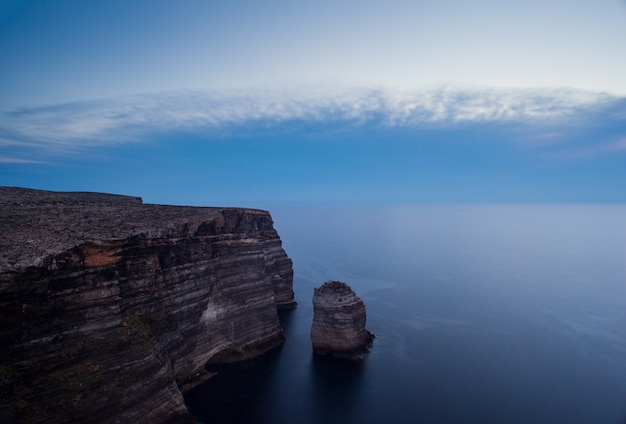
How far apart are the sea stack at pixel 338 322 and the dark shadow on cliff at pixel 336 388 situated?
103 cm

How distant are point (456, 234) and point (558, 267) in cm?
6281

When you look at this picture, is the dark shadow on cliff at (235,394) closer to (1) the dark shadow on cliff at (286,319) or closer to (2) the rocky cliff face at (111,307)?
(2) the rocky cliff face at (111,307)

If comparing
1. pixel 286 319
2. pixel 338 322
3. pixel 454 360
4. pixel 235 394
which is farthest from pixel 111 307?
pixel 454 360

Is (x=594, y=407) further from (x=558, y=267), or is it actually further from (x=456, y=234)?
(x=456, y=234)

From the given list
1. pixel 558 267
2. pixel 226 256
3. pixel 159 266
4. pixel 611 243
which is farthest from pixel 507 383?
pixel 611 243

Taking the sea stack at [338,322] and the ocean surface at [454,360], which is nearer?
the ocean surface at [454,360]

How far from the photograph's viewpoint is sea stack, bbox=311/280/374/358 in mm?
34469

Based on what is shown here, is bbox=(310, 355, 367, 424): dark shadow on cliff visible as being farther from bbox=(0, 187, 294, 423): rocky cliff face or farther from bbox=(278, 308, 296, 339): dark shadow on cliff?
bbox=(278, 308, 296, 339): dark shadow on cliff

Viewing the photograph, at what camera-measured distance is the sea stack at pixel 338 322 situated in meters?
34.5

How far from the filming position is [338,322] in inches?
1368

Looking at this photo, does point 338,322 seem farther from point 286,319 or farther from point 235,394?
point 286,319

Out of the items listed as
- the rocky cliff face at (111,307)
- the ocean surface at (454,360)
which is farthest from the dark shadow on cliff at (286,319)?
the rocky cliff face at (111,307)

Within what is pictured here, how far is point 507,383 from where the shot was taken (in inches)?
1256

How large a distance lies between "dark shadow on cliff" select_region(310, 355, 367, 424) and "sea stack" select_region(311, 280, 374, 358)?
40.7 inches
